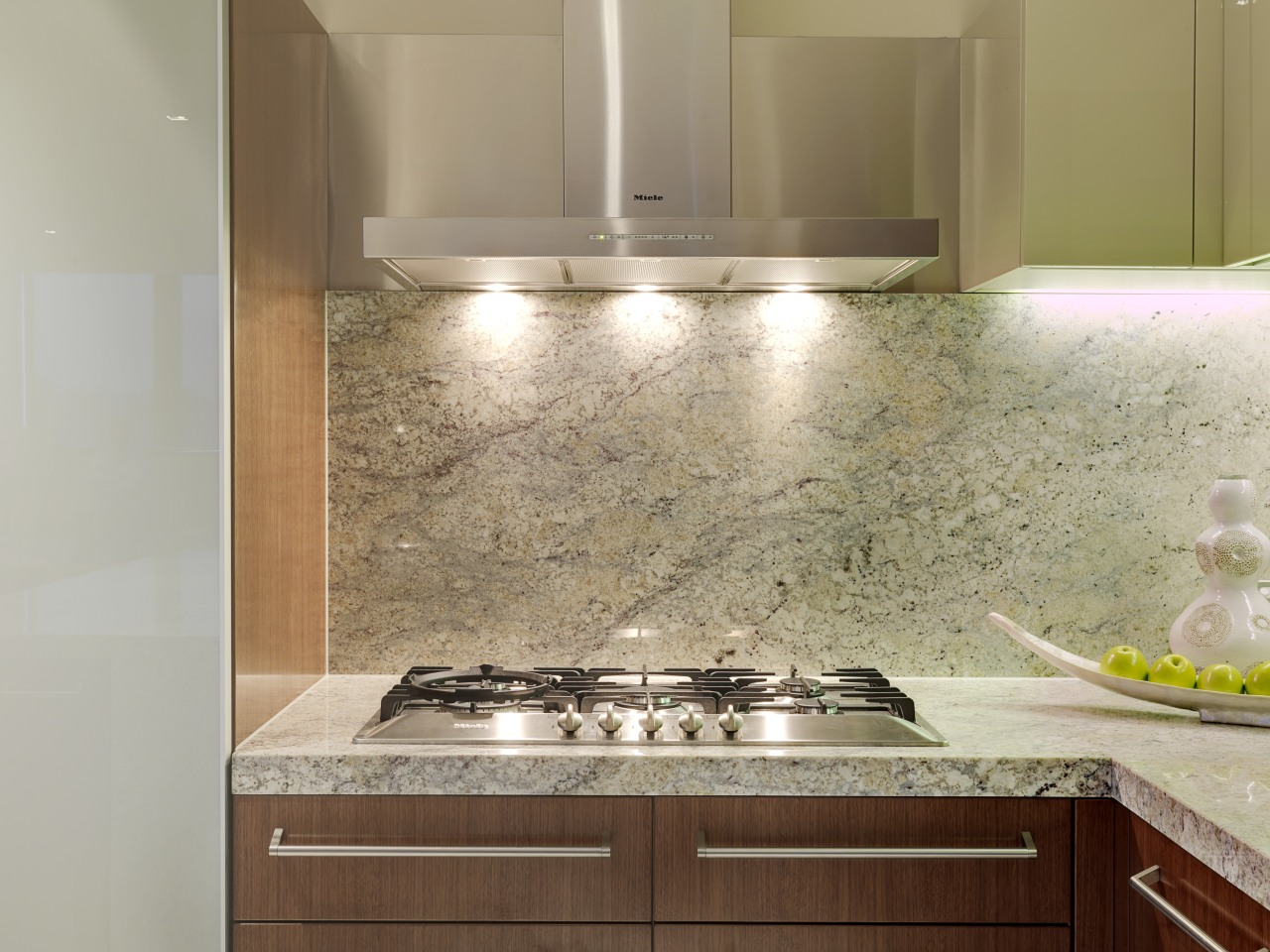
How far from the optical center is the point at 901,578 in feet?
7.59

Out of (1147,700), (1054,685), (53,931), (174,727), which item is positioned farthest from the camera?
(1054,685)

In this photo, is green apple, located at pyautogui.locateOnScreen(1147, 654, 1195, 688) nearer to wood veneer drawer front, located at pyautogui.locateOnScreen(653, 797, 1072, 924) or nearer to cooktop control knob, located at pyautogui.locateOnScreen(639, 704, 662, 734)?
wood veneer drawer front, located at pyautogui.locateOnScreen(653, 797, 1072, 924)

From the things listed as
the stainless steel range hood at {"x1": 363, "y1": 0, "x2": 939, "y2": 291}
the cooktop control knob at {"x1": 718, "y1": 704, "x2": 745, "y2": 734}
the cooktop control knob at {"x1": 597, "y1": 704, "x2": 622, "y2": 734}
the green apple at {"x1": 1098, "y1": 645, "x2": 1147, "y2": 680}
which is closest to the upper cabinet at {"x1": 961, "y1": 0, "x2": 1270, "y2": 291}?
the stainless steel range hood at {"x1": 363, "y1": 0, "x2": 939, "y2": 291}

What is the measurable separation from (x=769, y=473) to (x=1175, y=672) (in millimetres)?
864

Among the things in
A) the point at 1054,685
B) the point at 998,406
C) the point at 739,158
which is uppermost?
the point at 739,158

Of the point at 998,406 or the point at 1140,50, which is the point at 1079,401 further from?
the point at 1140,50

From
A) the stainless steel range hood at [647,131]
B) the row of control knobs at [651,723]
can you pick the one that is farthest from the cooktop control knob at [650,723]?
the stainless steel range hood at [647,131]

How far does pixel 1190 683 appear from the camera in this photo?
191 cm

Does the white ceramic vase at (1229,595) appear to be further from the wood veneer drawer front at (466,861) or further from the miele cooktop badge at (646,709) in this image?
Result: the wood veneer drawer front at (466,861)

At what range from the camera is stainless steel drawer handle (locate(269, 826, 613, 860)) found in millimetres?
1680

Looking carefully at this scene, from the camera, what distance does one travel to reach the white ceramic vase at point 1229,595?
6.49 ft

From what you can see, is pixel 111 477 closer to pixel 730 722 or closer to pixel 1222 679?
pixel 730 722

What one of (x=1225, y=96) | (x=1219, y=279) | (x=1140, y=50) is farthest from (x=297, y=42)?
(x=1219, y=279)

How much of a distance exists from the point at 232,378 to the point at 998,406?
1549 mm
